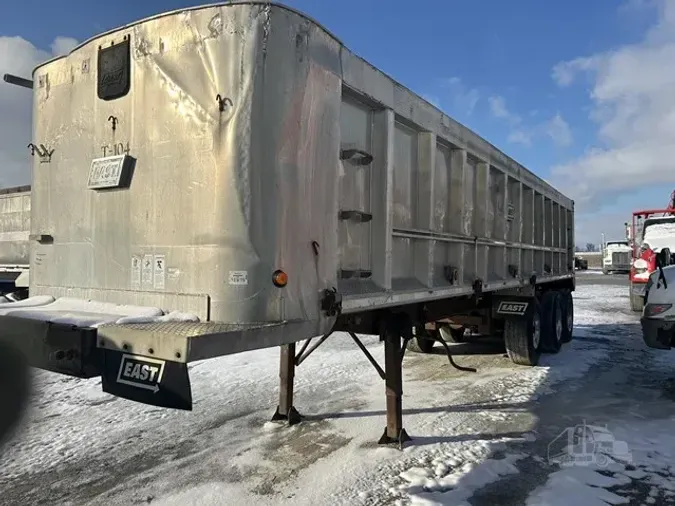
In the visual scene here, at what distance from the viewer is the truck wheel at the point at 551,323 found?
356 inches

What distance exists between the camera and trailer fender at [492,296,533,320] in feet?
24.9

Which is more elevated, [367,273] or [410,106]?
[410,106]

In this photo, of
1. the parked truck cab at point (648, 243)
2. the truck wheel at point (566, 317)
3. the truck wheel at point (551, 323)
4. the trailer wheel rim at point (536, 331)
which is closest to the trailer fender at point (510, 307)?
the trailer wheel rim at point (536, 331)

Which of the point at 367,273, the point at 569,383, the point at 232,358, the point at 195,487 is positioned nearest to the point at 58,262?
the point at 195,487

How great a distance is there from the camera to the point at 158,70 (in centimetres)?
317

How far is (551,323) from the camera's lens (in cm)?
927

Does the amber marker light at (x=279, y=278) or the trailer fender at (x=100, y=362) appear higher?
the amber marker light at (x=279, y=278)

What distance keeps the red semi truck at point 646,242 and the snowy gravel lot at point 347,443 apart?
650cm

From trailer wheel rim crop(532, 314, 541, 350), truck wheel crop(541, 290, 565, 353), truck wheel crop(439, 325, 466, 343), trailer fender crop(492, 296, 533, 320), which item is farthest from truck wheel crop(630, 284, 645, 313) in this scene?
trailer fender crop(492, 296, 533, 320)

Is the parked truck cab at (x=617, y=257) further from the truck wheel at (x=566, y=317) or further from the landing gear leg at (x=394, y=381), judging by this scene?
the landing gear leg at (x=394, y=381)

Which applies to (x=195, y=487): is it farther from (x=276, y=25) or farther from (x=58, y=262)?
(x=276, y=25)

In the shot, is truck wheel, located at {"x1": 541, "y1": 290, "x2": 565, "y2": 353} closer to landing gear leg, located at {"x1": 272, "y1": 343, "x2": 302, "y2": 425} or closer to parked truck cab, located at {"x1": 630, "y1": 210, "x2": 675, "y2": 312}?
parked truck cab, located at {"x1": 630, "y1": 210, "x2": 675, "y2": 312}

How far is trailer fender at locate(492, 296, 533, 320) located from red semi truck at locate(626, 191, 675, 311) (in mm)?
6505

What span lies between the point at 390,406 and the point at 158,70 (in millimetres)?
3253
